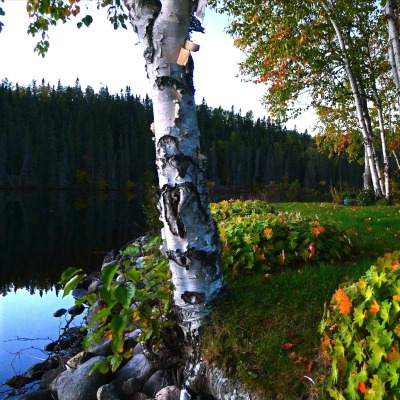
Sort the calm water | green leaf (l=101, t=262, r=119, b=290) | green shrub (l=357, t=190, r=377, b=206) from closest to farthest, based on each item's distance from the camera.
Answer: green leaf (l=101, t=262, r=119, b=290) < the calm water < green shrub (l=357, t=190, r=377, b=206)

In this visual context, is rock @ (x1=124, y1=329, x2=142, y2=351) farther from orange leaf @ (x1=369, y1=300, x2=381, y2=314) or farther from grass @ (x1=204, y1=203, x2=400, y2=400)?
orange leaf @ (x1=369, y1=300, x2=381, y2=314)

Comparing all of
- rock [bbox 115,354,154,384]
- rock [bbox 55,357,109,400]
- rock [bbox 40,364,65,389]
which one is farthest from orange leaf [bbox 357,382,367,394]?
rock [bbox 40,364,65,389]

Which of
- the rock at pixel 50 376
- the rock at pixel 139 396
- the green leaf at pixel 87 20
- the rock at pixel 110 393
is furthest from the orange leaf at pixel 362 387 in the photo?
the green leaf at pixel 87 20

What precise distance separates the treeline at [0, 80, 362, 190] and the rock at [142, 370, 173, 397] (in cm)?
6257

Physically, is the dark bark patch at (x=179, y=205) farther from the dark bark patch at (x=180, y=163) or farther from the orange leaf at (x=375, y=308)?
the orange leaf at (x=375, y=308)

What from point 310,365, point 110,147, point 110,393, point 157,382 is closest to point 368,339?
point 310,365

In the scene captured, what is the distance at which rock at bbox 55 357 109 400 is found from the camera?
13.5 ft

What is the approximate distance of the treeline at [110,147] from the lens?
253 feet

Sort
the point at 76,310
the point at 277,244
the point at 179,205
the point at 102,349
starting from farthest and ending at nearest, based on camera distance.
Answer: the point at 76,310 < the point at 277,244 < the point at 102,349 < the point at 179,205

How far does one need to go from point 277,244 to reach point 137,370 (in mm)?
2479

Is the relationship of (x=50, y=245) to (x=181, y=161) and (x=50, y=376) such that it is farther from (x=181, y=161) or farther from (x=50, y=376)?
(x=181, y=161)

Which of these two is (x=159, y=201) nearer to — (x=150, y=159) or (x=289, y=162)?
(x=150, y=159)

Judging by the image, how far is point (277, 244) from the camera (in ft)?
17.6

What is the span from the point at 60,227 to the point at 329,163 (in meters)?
94.5
